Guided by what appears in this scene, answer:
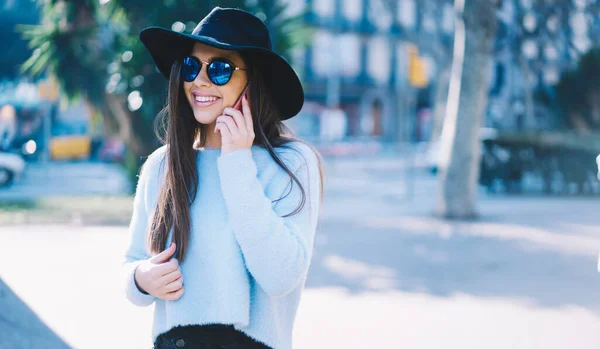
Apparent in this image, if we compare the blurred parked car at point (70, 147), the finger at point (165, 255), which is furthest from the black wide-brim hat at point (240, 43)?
the blurred parked car at point (70, 147)

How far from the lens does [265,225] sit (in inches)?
66.8

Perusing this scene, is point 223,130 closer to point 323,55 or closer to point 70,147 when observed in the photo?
point 70,147

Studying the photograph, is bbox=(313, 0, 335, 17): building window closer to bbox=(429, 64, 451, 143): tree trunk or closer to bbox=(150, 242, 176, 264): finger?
bbox=(429, 64, 451, 143): tree trunk

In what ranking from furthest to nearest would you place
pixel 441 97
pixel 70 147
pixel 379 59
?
pixel 379 59
pixel 441 97
pixel 70 147

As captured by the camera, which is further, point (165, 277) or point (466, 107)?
point (466, 107)

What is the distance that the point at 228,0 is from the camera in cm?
1061

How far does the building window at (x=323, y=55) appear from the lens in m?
50.5

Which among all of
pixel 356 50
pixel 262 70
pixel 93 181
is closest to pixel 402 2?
pixel 356 50

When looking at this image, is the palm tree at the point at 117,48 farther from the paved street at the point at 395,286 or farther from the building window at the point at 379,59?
the building window at the point at 379,59

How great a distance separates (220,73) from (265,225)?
18.2 inches

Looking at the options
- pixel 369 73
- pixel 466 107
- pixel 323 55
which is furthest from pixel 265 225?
pixel 369 73

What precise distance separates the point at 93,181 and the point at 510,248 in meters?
13.5

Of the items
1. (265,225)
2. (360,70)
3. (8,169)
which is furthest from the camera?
(360,70)

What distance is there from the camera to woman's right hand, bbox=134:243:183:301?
1767 mm
